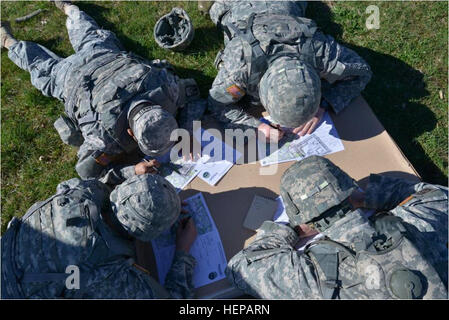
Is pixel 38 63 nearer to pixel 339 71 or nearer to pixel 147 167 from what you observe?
pixel 147 167

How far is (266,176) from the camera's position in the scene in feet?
11.6

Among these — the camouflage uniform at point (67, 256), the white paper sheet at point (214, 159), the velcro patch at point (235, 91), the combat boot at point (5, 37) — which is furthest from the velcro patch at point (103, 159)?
the combat boot at point (5, 37)

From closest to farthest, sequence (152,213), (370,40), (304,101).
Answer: (152,213) < (304,101) < (370,40)

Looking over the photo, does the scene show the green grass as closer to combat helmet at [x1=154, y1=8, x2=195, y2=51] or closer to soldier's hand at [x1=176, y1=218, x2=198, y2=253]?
combat helmet at [x1=154, y1=8, x2=195, y2=51]

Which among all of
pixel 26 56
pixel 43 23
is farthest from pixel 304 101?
pixel 43 23

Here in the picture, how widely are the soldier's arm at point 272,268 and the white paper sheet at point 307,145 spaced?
782 mm

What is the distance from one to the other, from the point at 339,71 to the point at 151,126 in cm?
178

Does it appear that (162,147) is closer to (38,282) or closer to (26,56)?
(38,282)

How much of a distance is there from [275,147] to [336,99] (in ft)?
2.55

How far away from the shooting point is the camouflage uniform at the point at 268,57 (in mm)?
3234

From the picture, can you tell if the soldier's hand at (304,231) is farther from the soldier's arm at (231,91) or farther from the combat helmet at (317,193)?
the soldier's arm at (231,91)

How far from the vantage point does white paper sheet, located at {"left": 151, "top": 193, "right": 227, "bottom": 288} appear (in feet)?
10.4

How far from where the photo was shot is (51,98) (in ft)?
14.6

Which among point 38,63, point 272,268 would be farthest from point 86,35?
point 272,268
